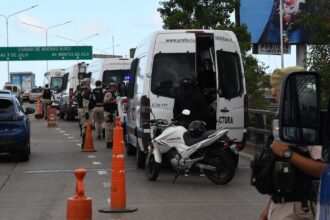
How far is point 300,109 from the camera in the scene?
3346 mm

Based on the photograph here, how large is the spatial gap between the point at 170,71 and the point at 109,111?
22.7ft

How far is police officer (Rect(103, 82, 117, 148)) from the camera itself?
18.8m

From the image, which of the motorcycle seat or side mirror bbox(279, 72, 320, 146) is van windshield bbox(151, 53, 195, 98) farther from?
side mirror bbox(279, 72, 320, 146)

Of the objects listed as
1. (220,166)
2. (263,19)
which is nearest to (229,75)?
(220,166)

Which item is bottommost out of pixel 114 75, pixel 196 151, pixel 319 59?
pixel 196 151

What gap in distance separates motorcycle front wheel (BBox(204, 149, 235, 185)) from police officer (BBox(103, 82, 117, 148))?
761 centimetres

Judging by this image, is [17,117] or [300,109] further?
[17,117]

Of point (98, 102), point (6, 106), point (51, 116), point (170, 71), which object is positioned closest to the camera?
point (170, 71)

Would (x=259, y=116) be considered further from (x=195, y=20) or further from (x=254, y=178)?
(x=254, y=178)

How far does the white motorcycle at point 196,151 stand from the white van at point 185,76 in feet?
2.90

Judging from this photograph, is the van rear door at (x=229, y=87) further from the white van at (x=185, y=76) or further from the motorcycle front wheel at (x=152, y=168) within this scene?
the motorcycle front wheel at (x=152, y=168)

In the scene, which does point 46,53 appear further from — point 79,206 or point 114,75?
point 79,206

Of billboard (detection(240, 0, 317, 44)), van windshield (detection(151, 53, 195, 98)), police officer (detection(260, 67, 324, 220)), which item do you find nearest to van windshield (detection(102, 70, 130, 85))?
van windshield (detection(151, 53, 195, 98))

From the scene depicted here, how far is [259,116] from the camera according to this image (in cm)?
1781
